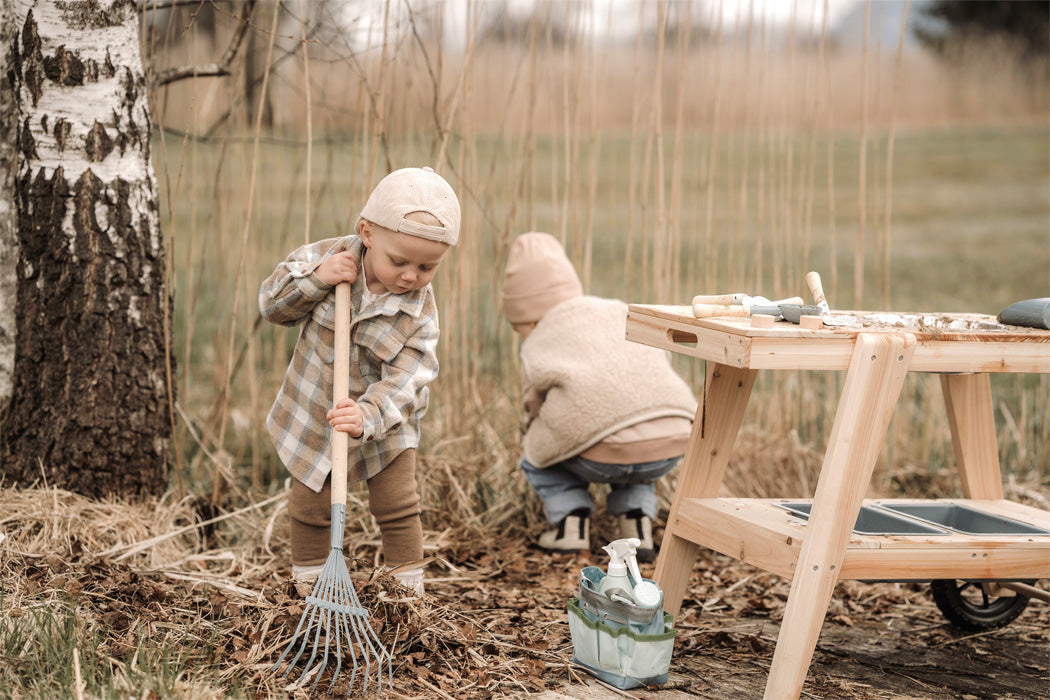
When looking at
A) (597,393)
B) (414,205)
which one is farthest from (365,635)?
(597,393)

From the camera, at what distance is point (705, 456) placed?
2.62 metres

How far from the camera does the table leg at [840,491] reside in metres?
2.12

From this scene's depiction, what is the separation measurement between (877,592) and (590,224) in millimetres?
1506

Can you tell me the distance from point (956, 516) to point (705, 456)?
27.5 inches

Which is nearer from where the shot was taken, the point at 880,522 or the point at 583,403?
the point at 880,522

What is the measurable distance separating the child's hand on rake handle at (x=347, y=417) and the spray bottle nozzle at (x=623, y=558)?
0.63 metres

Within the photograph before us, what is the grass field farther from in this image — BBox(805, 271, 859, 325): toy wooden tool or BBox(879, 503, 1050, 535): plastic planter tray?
BBox(805, 271, 859, 325): toy wooden tool

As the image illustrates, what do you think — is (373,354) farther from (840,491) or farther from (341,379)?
(840,491)

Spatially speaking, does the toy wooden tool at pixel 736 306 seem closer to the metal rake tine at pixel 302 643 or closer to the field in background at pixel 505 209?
the metal rake tine at pixel 302 643

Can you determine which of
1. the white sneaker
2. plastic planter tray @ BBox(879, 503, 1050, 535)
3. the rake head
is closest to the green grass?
the white sneaker

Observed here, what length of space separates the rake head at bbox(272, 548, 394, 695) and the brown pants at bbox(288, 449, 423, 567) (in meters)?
0.28

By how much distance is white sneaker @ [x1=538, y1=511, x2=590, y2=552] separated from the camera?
10.9 feet

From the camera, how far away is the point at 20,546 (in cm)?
273

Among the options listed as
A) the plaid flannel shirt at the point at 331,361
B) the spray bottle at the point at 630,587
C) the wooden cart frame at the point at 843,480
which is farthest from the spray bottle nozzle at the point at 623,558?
the plaid flannel shirt at the point at 331,361
